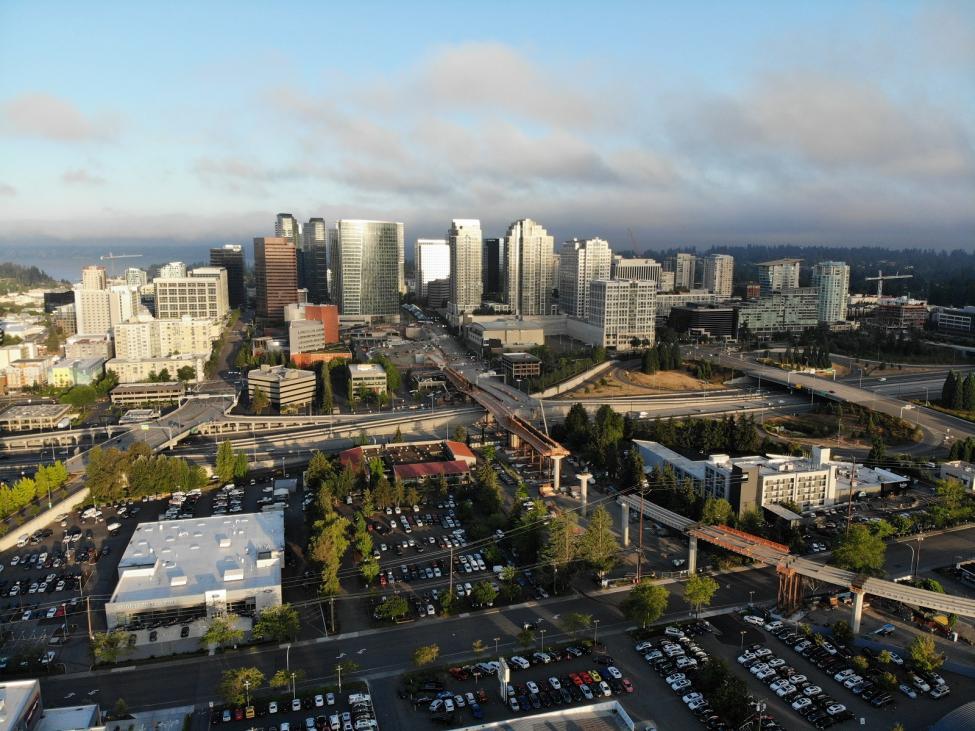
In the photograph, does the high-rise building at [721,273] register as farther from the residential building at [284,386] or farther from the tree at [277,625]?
the tree at [277,625]

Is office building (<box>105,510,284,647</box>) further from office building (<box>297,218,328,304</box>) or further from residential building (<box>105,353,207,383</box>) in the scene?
office building (<box>297,218,328,304</box>)

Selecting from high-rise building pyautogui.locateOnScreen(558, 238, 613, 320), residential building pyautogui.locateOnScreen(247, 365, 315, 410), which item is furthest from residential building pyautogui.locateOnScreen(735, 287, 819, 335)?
residential building pyautogui.locateOnScreen(247, 365, 315, 410)

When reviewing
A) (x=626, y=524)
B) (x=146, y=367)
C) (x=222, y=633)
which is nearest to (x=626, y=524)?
(x=626, y=524)

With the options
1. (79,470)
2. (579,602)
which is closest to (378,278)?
(79,470)

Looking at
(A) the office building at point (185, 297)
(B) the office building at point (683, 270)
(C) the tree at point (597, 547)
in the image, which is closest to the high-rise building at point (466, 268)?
(A) the office building at point (185, 297)

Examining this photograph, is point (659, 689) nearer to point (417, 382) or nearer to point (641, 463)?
point (641, 463)

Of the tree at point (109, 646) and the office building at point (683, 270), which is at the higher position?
the office building at point (683, 270)

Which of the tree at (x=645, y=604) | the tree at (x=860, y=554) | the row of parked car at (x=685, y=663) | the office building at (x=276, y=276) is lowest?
the row of parked car at (x=685, y=663)
